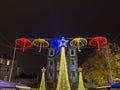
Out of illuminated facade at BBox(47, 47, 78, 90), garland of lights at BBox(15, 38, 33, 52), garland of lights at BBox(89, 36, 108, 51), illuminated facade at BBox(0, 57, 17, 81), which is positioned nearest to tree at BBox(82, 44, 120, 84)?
garland of lights at BBox(89, 36, 108, 51)

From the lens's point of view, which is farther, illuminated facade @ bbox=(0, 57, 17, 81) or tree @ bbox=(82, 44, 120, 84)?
illuminated facade @ bbox=(0, 57, 17, 81)

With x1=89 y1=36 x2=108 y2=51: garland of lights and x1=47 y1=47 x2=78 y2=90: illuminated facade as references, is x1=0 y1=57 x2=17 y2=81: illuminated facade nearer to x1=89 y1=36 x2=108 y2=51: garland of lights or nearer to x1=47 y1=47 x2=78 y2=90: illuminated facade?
x1=47 y1=47 x2=78 y2=90: illuminated facade

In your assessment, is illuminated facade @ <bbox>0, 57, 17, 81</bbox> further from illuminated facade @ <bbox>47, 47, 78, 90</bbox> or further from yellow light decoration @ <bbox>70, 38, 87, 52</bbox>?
yellow light decoration @ <bbox>70, 38, 87, 52</bbox>

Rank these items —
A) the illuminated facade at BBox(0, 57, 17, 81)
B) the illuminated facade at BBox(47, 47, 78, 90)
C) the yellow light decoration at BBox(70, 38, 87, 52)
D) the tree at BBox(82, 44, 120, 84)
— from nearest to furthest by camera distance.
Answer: the yellow light decoration at BBox(70, 38, 87, 52) < the tree at BBox(82, 44, 120, 84) < the illuminated facade at BBox(47, 47, 78, 90) < the illuminated facade at BBox(0, 57, 17, 81)

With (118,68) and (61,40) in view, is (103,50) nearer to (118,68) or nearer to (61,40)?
(118,68)

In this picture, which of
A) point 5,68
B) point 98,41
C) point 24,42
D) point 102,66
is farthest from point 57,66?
point 98,41

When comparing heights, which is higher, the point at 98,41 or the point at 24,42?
the point at 98,41

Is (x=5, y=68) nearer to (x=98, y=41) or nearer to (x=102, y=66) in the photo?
(x=102, y=66)

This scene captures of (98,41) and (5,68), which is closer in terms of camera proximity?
(98,41)

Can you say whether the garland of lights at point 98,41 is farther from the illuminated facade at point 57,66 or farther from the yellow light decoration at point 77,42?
the illuminated facade at point 57,66

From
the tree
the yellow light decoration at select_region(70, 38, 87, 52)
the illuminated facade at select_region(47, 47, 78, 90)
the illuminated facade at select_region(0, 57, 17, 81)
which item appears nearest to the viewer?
the yellow light decoration at select_region(70, 38, 87, 52)

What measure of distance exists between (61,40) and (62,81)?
4581 millimetres

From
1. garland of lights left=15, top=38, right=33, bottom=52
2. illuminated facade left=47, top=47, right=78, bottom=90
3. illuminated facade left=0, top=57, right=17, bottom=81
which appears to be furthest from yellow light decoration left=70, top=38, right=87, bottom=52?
illuminated facade left=0, top=57, right=17, bottom=81

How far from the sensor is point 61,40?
21047mm
